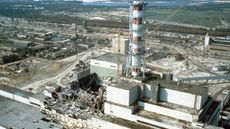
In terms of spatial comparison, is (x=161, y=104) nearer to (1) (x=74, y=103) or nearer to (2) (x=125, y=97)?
(2) (x=125, y=97)

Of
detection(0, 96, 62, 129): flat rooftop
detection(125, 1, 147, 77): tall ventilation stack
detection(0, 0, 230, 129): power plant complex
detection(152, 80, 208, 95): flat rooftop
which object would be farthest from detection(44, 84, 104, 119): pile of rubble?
detection(152, 80, 208, 95): flat rooftop

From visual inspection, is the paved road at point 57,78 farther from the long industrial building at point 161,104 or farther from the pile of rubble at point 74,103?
the long industrial building at point 161,104

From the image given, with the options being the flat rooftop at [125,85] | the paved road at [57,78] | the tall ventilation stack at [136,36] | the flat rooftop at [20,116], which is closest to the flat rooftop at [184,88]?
the flat rooftop at [125,85]

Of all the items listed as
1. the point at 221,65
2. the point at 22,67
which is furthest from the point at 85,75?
the point at 221,65

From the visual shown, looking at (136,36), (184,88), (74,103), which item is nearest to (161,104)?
(184,88)

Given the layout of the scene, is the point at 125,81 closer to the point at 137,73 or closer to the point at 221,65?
the point at 137,73

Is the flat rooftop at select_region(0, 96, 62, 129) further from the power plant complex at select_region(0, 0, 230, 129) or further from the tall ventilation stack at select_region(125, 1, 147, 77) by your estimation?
the tall ventilation stack at select_region(125, 1, 147, 77)

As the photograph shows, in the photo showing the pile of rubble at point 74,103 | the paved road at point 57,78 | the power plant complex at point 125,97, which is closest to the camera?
the power plant complex at point 125,97
